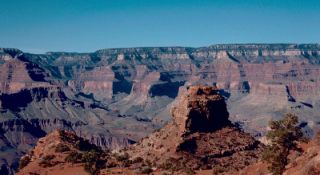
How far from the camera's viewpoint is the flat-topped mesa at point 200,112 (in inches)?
3317

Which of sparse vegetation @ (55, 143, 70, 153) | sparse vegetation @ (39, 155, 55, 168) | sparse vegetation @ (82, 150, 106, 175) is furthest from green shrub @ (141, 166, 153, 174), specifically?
sparse vegetation @ (55, 143, 70, 153)

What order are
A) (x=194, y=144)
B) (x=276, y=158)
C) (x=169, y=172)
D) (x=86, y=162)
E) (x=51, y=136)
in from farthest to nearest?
(x=51, y=136) < (x=194, y=144) < (x=86, y=162) < (x=169, y=172) < (x=276, y=158)

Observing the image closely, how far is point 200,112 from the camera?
84562 mm

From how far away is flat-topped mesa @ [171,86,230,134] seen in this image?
84250 millimetres

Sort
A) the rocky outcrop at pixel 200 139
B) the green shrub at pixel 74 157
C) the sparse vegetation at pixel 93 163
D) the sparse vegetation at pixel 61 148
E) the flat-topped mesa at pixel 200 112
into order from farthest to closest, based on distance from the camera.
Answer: the sparse vegetation at pixel 61 148 < the flat-topped mesa at pixel 200 112 < the green shrub at pixel 74 157 < the rocky outcrop at pixel 200 139 < the sparse vegetation at pixel 93 163

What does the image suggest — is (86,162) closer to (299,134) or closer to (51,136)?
(51,136)

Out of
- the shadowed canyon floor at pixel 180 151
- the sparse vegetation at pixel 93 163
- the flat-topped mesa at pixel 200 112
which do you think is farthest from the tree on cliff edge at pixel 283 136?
the flat-topped mesa at pixel 200 112

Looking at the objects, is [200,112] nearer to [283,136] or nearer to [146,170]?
[146,170]

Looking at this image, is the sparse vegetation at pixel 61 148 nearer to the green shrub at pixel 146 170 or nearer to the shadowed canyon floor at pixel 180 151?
the shadowed canyon floor at pixel 180 151

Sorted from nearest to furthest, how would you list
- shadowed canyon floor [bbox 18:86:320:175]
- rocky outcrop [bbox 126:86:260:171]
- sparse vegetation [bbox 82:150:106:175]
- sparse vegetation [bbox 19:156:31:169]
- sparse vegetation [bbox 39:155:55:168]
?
sparse vegetation [bbox 82:150:106:175] < shadowed canyon floor [bbox 18:86:320:175] < rocky outcrop [bbox 126:86:260:171] < sparse vegetation [bbox 39:155:55:168] < sparse vegetation [bbox 19:156:31:169]

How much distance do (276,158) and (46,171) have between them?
37.1 meters

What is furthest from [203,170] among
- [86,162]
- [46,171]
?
[46,171]

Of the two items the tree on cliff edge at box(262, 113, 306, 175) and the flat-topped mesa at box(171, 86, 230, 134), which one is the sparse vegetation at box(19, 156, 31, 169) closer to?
the flat-topped mesa at box(171, 86, 230, 134)

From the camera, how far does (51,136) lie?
307ft
